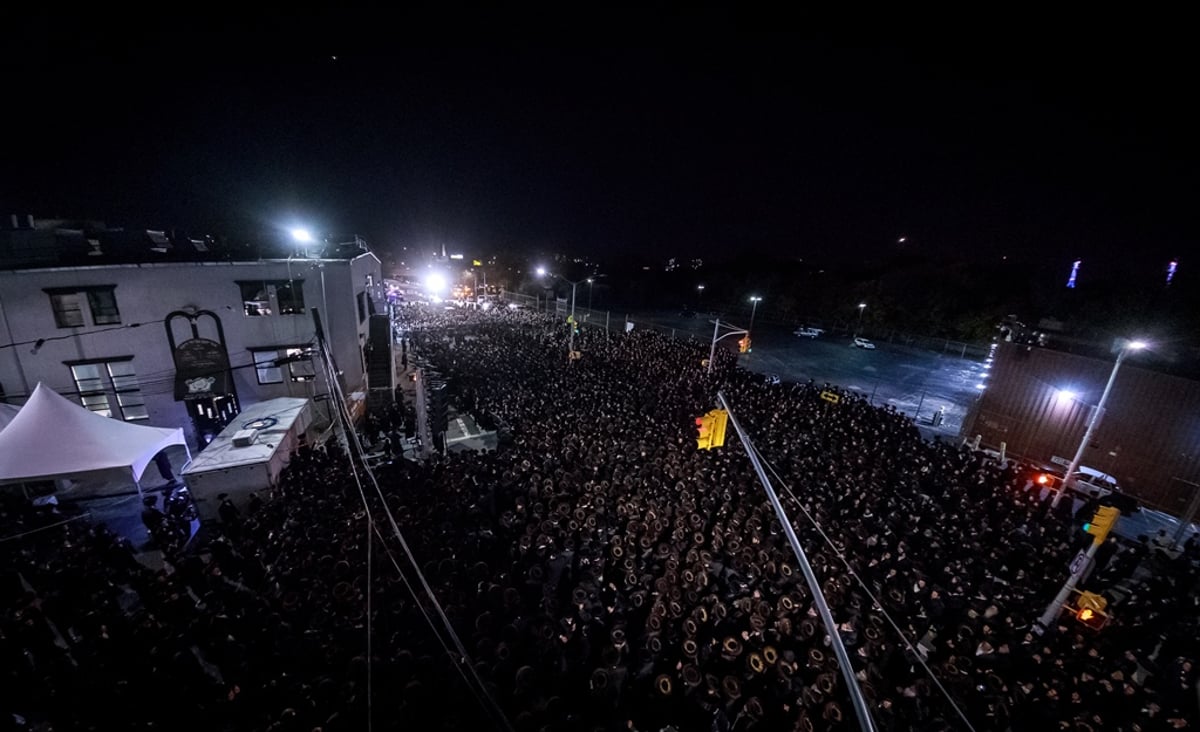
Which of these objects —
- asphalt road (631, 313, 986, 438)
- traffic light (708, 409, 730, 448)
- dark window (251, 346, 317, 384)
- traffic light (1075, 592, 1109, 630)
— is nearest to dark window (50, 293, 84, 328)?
dark window (251, 346, 317, 384)

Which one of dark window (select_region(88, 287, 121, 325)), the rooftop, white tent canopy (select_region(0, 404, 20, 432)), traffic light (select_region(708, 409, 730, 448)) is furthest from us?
dark window (select_region(88, 287, 121, 325))

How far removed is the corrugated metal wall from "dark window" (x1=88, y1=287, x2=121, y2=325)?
32.7 m

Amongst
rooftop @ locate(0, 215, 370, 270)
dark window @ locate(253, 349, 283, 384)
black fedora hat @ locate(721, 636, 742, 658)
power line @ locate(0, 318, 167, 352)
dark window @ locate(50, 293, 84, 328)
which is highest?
rooftop @ locate(0, 215, 370, 270)

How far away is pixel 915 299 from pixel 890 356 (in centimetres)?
1487

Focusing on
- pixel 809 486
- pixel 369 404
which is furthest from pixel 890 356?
pixel 369 404

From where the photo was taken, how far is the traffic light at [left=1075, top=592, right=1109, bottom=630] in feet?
26.2

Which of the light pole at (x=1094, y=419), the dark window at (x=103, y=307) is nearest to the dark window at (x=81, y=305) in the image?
the dark window at (x=103, y=307)

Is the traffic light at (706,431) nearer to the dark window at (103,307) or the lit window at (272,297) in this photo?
the lit window at (272,297)

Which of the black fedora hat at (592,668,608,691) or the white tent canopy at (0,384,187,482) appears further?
the white tent canopy at (0,384,187,482)

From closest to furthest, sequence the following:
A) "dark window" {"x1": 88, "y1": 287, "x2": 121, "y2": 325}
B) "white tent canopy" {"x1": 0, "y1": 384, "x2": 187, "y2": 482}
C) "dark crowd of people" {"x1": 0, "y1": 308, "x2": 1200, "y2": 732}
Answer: "dark crowd of people" {"x1": 0, "y1": 308, "x2": 1200, "y2": 732}
"white tent canopy" {"x1": 0, "y1": 384, "x2": 187, "y2": 482}
"dark window" {"x1": 88, "y1": 287, "x2": 121, "y2": 325}

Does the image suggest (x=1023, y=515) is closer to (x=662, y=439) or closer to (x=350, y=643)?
(x=662, y=439)

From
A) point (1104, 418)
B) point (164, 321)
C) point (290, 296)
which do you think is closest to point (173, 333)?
point (164, 321)

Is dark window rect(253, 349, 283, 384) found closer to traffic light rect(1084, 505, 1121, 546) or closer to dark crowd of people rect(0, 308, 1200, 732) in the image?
dark crowd of people rect(0, 308, 1200, 732)

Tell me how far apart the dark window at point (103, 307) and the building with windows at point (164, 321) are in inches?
1.3
